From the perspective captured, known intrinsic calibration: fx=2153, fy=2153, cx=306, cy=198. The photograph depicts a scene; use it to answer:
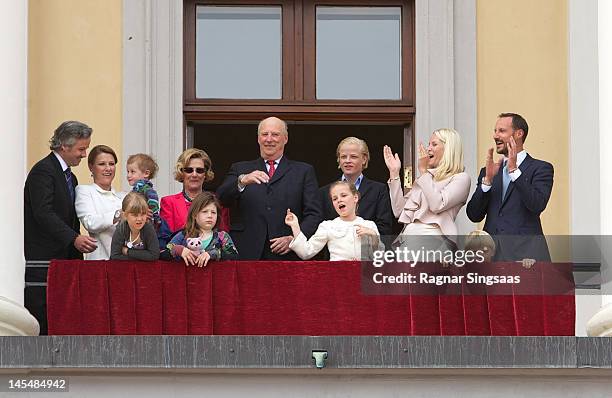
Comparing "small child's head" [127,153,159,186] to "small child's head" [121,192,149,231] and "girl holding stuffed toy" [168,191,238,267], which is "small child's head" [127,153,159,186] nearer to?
"girl holding stuffed toy" [168,191,238,267]

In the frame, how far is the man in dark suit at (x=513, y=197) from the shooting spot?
14969 mm

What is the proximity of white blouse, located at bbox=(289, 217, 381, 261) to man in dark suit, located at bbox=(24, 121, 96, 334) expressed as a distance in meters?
1.47

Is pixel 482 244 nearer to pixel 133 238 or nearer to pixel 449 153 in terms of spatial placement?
pixel 449 153

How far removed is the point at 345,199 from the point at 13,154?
8.29 feet

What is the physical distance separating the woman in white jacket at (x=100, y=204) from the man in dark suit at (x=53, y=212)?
0.27 ft

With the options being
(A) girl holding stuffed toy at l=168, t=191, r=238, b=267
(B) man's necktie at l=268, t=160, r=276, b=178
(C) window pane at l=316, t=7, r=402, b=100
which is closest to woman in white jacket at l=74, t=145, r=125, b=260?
(A) girl holding stuffed toy at l=168, t=191, r=238, b=267

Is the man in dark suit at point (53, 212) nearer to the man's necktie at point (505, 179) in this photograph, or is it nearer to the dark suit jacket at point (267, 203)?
the dark suit jacket at point (267, 203)

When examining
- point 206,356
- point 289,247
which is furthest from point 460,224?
point 206,356

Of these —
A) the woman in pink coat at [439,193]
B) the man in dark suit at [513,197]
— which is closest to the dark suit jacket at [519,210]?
the man in dark suit at [513,197]

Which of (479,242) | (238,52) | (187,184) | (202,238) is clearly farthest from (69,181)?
(238,52)

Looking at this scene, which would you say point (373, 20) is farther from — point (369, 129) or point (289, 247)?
point (289, 247)

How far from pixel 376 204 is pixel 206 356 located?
1.98 m

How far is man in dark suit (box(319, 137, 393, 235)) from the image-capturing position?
50.9 ft

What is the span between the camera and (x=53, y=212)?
1514 centimetres
